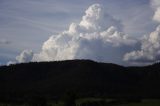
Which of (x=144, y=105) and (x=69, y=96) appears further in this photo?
(x=144, y=105)

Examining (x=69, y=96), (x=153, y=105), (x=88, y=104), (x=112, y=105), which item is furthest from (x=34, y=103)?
(x=153, y=105)

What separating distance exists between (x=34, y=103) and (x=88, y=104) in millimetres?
32950

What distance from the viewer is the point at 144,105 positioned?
18812cm

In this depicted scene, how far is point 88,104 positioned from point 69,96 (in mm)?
26601

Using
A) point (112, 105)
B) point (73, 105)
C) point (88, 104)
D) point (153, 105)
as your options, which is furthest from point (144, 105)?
point (73, 105)

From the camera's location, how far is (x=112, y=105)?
19338 centimetres

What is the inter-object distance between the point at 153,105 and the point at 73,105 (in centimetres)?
4679

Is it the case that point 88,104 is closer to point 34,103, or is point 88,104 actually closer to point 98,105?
point 98,105

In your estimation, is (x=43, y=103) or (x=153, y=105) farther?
(x=153, y=105)

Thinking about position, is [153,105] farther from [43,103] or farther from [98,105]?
[43,103]

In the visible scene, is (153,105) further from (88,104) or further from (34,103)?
(34,103)

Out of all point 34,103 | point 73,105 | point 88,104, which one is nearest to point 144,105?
point 88,104

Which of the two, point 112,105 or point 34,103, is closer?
point 34,103

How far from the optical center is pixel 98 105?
7426 inches
